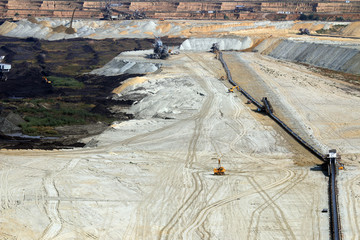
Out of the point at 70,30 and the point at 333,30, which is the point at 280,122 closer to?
the point at 333,30

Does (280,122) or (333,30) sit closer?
(280,122)

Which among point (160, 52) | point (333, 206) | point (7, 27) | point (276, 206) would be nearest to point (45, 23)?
point (7, 27)

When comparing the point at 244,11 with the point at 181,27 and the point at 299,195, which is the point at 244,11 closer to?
the point at 181,27

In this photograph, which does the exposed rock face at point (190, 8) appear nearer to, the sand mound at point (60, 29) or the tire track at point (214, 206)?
the sand mound at point (60, 29)

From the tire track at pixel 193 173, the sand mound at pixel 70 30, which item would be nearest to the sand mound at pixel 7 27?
the sand mound at pixel 70 30

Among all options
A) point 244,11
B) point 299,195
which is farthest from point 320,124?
point 244,11

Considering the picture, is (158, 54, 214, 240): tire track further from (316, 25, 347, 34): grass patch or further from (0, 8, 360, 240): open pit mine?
(316, 25, 347, 34): grass patch
